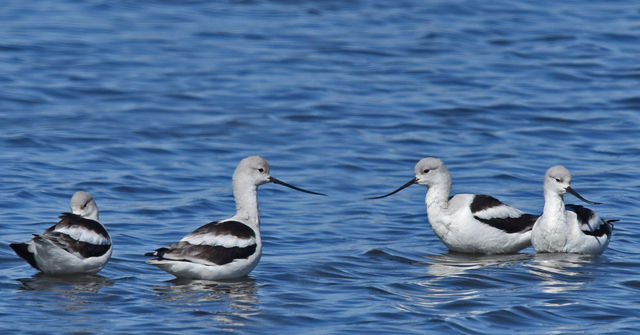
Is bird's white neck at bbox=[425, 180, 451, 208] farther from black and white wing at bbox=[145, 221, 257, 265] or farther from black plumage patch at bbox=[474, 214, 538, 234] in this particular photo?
black and white wing at bbox=[145, 221, 257, 265]

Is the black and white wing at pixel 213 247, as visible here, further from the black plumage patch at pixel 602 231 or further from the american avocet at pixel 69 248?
the black plumage patch at pixel 602 231

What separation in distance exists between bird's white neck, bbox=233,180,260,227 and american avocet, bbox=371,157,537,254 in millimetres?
2141

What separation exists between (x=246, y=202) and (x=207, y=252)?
1106mm

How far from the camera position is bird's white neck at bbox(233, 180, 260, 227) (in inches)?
438

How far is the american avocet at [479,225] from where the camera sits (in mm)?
11891

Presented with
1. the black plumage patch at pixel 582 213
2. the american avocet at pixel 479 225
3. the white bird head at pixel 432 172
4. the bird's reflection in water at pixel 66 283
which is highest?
the white bird head at pixel 432 172

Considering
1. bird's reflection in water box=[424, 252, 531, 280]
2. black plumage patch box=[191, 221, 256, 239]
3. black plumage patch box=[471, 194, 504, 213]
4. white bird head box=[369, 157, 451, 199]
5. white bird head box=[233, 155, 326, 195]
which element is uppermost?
white bird head box=[233, 155, 326, 195]

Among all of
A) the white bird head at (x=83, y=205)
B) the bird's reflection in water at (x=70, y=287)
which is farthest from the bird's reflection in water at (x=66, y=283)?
the white bird head at (x=83, y=205)

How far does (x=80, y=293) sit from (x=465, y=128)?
30.9 ft

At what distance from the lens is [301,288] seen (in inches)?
404

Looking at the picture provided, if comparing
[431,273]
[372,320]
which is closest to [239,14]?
[431,273]

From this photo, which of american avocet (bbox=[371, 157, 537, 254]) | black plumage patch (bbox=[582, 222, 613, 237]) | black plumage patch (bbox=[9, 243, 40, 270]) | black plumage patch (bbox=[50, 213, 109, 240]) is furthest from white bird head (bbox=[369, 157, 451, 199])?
black plumage patch (bbox=[9, 243, 40, 270])

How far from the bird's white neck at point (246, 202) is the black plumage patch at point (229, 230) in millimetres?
443

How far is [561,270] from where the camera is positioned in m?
11.1
